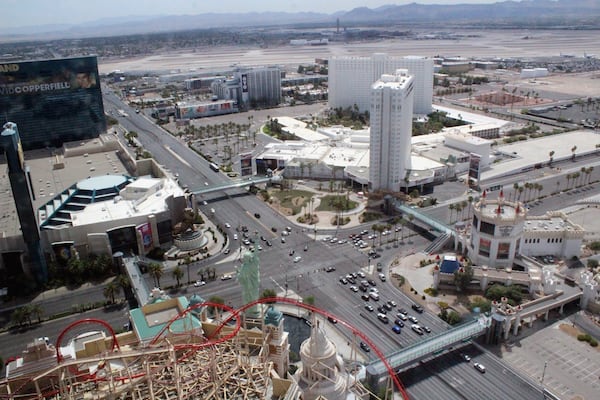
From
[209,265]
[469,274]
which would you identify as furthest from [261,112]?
[469,274]

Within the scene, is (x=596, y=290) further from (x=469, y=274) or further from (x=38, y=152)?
(x=38, y=152)

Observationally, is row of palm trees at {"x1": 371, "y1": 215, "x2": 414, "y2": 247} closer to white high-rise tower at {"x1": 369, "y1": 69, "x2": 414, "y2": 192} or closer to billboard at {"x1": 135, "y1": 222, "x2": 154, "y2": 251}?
white high-rise tower at {"x1": 369, "y1": 69, "x2": 414, "y2": 192}

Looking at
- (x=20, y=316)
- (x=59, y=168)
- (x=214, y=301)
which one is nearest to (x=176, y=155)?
(x=59, y=168)

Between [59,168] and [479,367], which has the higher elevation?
[59,168]

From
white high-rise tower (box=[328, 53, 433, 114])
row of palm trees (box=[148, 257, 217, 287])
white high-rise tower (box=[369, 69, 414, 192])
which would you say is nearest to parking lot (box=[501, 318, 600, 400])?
row of palm trees (box=[148, 257, 217, 287])

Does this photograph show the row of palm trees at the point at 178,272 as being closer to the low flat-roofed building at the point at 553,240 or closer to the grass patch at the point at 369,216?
the grass patch at the point at 369,216

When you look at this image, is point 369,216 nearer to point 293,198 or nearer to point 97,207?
point 293,198
